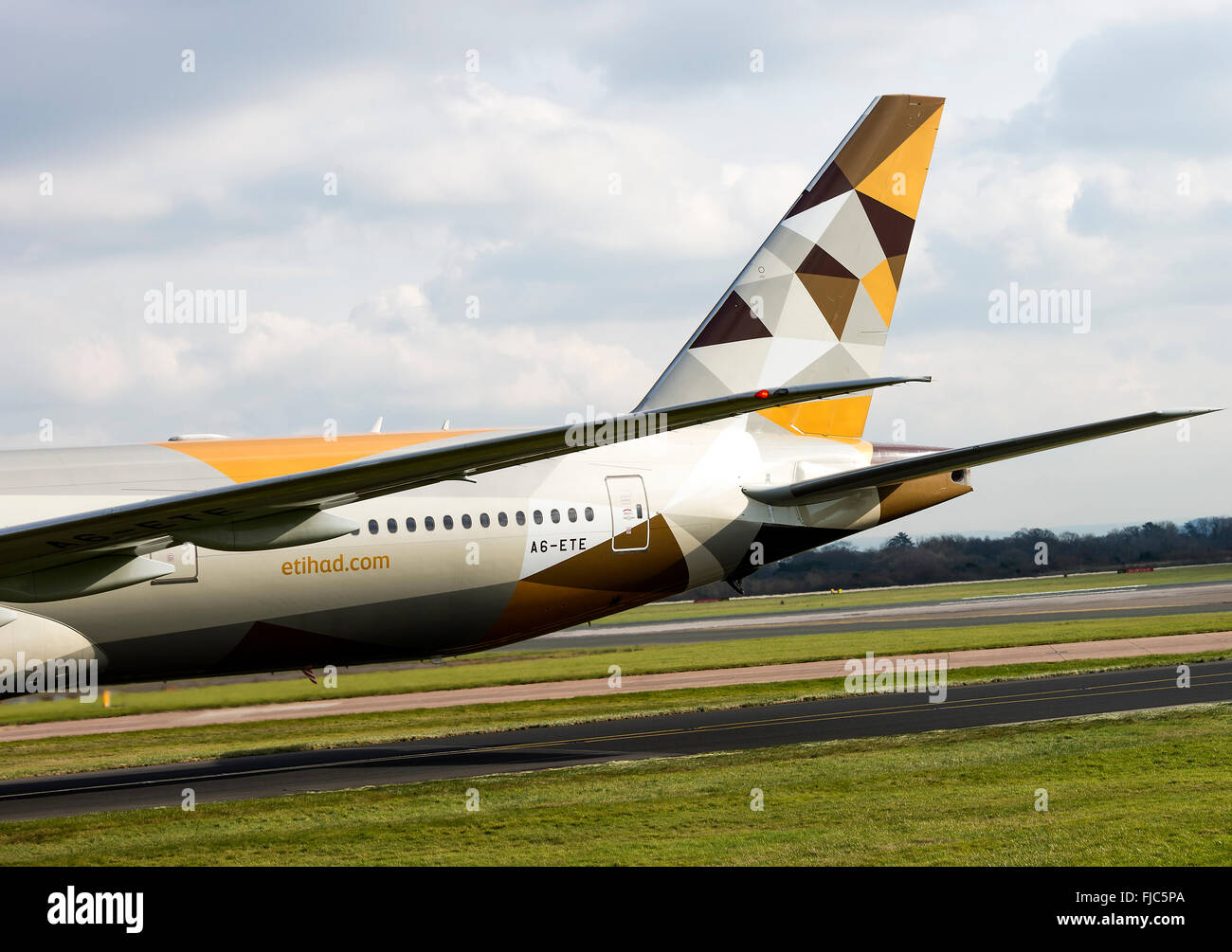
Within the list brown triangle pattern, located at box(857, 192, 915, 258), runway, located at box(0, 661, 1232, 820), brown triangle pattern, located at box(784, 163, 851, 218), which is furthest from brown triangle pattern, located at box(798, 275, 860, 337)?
runway, located at box(0, 661, 1232, 820)

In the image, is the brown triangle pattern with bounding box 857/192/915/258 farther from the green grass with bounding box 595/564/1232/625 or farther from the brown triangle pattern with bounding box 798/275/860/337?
the green grass with bounding box 595/564/1232/625

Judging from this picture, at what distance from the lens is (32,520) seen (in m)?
17.8

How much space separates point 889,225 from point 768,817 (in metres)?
15.5

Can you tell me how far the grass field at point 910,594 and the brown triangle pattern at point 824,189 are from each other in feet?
182

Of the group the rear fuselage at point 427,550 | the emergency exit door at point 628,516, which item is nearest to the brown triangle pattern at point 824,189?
the rear fuselage at point 427,550

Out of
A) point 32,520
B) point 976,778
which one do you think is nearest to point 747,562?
point 976,778

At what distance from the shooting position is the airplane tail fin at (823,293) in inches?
1003

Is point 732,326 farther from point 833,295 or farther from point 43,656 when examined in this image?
point 43,656

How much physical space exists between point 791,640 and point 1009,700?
89.6 ft

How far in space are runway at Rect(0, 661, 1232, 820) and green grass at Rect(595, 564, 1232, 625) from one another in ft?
168

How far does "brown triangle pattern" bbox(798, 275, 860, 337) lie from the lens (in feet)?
84.4

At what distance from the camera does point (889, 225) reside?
86.0ft

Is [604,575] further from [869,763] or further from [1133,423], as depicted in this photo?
[1133,423]
